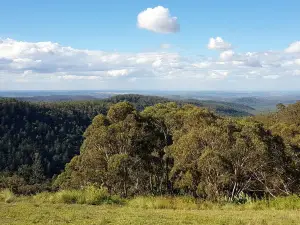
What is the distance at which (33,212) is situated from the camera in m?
8.16

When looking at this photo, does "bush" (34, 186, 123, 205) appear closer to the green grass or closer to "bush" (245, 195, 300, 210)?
the green grass

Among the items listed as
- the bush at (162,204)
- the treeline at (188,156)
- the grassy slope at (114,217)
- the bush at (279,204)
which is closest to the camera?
the grassy slope at (114,217)

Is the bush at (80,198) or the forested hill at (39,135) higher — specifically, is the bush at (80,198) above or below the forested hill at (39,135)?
above

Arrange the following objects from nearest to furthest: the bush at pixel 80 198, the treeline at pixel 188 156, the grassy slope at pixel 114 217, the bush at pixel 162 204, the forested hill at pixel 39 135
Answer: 1. the grassy slope at pixel 114 217
2. the bush at pixel 162 204
3. the bush at pixel 80 198
4. the treeline at pixel 188 156
5. the forested hill at pixel 39 135

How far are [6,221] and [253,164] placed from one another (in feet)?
40.1

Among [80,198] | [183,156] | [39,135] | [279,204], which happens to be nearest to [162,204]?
[80,198]

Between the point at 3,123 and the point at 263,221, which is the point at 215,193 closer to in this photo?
the point at 263,221

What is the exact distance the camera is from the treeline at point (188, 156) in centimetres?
1617

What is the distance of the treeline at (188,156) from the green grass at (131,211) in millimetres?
4746

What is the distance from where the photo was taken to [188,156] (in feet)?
55.1

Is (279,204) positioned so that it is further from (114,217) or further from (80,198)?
(80,198)

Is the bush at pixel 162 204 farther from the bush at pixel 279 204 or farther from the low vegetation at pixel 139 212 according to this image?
the bush at pixel 279 204

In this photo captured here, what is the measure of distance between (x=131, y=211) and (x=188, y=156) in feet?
27.2

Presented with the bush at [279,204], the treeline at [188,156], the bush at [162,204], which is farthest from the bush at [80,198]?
the treeline at [188,156]
